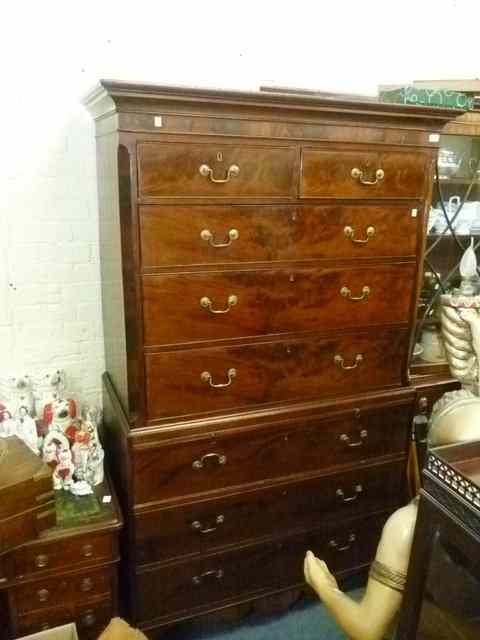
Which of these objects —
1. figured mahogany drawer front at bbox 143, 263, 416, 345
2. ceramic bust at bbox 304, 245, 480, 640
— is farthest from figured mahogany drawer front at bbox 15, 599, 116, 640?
figured mahogany drawer front at bbox 143, 263, 416, 345

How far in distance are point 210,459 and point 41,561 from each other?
546mm

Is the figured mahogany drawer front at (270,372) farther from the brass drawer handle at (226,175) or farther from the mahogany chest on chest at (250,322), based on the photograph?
the brass drawer handle at (226,175)

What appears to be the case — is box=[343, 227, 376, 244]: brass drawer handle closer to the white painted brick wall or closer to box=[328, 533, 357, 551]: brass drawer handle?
the white painted brick wall

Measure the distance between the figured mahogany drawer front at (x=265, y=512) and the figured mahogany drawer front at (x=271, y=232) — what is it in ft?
2.48

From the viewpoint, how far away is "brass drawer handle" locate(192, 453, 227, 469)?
1.60 m

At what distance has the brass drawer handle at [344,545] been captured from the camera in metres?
1.90

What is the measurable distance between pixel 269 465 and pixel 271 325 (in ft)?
1.53

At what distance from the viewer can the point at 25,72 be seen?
1.61m

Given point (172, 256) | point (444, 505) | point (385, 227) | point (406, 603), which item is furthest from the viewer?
point (385, 227)

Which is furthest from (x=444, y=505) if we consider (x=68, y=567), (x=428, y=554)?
(x=68, y=567)

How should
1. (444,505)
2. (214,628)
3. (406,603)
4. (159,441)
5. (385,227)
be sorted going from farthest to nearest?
1. (214,628)
2. (385,227)
3. (159,441)
4. (406,603)
5. (444,505)

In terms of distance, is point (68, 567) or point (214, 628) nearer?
point (68, 567)

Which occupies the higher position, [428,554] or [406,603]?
[428,554]

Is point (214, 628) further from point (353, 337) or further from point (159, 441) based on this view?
point (353, 337)
